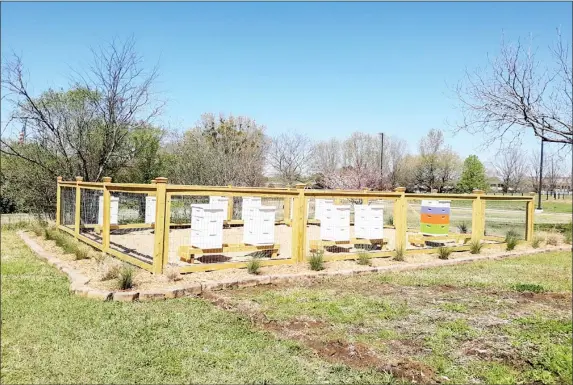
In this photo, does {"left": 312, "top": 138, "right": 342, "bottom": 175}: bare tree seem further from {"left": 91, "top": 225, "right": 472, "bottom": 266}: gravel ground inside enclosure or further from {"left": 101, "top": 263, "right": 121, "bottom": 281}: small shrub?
{"left": 101, "top": 263, "right": 121, "bottom": 281}: small shrub

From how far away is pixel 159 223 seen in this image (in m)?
6.23

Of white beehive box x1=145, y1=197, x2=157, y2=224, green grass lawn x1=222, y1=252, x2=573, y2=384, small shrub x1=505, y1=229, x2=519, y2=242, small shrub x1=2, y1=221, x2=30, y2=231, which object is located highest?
small shrub x1=2, y1=221, x2=30, y2=231

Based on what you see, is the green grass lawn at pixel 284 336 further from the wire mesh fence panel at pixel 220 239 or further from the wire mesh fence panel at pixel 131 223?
the wire mesh fence panel at pixel 131 223

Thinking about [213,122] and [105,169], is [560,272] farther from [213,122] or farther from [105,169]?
[213,122]

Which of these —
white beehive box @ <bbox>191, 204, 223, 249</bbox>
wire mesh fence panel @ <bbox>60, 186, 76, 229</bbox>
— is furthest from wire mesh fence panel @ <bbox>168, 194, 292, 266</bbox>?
wire mesh fence panel @ <bbox>60, 186, 76, 229</bbox>

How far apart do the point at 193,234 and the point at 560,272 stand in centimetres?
660

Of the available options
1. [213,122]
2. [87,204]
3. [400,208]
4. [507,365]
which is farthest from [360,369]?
[213,122]

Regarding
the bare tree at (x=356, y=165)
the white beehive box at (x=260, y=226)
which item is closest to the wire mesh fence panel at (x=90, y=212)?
the white beehive box at (x=260, y=226)

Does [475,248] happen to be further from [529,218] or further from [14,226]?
[14,226]

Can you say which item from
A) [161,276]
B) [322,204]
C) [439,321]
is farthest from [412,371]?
[322,204]

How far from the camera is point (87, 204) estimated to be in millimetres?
9891

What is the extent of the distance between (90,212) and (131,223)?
185 cm

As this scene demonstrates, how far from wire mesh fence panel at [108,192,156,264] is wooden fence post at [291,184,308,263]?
8.96ft

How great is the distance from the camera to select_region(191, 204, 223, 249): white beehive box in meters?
7.03
